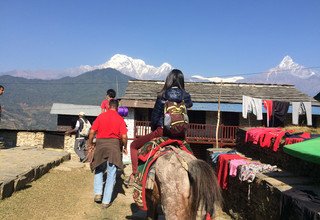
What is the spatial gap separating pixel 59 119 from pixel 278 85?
20.9m

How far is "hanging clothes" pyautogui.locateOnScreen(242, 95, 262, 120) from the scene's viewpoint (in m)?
18.2

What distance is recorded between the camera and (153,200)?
4445 millimetres

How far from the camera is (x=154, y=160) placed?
4.34m

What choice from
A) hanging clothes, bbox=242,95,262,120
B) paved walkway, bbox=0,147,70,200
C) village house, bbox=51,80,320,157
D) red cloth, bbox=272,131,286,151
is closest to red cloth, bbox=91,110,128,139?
paved walkway, bbox=0,147,70,200

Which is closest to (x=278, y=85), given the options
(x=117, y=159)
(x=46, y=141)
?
(x=46, y=141)

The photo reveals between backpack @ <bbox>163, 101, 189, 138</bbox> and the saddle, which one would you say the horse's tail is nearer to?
the saddle

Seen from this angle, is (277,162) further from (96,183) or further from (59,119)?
A: (59,119)

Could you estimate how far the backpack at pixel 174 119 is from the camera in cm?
454

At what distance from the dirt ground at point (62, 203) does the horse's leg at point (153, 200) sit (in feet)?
4.76

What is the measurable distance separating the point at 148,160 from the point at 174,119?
25.4 inches

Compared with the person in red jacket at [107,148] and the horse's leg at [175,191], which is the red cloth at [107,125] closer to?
the person in red jacket at [107,148]

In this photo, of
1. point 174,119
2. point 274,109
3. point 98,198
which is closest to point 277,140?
point 174,119

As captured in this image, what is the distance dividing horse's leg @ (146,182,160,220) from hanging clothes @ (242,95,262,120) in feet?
46.1

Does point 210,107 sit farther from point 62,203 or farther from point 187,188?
point 187,188
